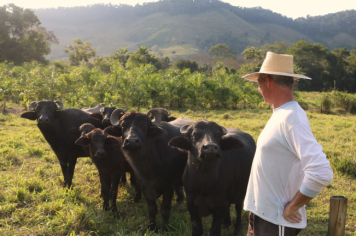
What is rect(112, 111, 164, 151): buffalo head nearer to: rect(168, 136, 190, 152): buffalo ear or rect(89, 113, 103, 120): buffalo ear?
rect(168, 136, 190, 152): buffalo ear

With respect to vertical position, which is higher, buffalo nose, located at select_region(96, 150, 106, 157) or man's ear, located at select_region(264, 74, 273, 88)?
man's ear, located at select_region(264, 74, 273, 88)

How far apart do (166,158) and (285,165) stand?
7.61 feet

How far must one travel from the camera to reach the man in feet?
Result: 5.77

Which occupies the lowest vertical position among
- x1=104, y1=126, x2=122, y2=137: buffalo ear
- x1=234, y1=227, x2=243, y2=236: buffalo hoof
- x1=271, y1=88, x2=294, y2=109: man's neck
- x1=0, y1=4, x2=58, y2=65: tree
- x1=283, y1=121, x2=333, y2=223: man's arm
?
x1=234, y1=227, x2=243, y2=236: buffalo hoof

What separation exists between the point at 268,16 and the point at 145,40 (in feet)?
292

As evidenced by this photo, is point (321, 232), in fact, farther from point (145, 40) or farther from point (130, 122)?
point (145, 40)

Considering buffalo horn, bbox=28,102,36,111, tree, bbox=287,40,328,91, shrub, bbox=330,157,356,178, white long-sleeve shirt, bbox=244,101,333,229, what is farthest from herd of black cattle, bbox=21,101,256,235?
tree, bbox=287,40,328,91

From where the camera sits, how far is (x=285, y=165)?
1.99 metres

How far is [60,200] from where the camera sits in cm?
423

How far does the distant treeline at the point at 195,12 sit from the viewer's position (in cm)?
16138

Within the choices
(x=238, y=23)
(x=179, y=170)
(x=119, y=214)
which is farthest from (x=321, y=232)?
(x=238, y=23)

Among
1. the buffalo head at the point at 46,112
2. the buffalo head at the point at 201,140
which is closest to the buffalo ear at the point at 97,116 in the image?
the buffalo head at the point at 46,112

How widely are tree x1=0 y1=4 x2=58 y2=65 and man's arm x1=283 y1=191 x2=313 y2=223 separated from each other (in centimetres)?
3949

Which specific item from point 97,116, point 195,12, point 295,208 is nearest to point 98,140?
point 97,116
